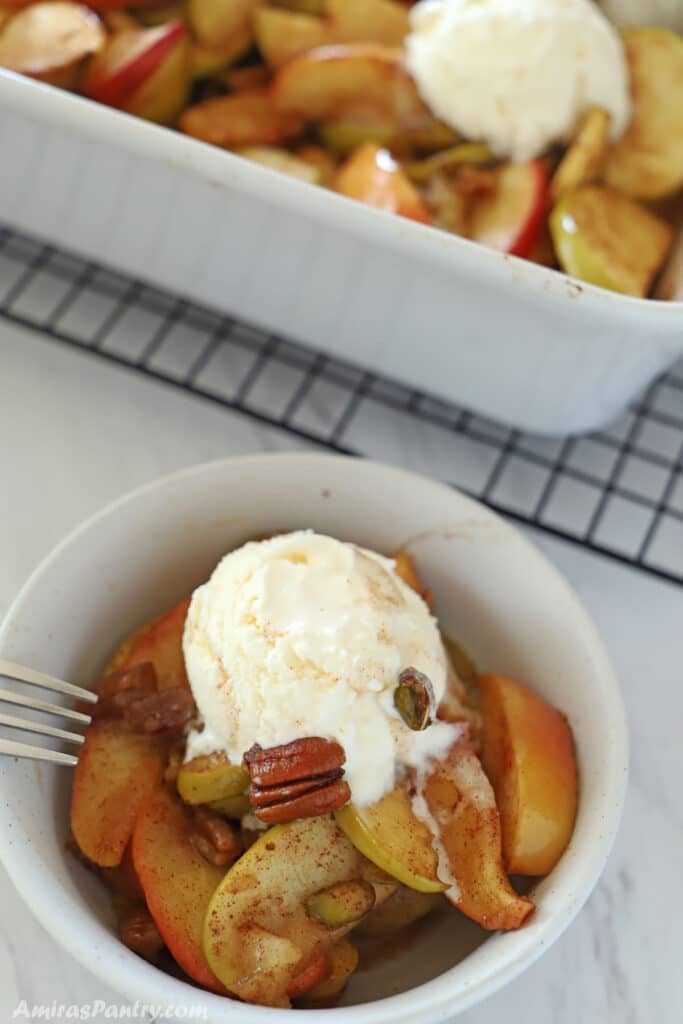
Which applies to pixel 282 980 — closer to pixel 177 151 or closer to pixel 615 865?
pixel 615 865

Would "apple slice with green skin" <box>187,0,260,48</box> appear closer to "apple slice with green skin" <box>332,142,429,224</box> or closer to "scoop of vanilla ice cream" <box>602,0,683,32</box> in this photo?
"apple slice with green skin" <box>332,142,429,224</box>

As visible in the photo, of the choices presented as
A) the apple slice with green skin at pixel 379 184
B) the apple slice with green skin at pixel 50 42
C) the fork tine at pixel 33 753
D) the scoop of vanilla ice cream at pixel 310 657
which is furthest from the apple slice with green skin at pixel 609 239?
the fork tine at pixel 33 753

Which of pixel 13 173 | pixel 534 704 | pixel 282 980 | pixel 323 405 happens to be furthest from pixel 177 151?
pixel 282 980

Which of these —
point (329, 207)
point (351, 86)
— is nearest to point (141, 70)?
point (351, 86)

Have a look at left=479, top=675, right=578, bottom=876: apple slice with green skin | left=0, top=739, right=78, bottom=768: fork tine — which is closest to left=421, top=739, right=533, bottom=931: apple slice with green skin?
left=479, top=675, right=578, bottom=876: apple slice with green skin

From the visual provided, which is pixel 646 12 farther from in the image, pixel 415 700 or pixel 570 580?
pixel 415 700

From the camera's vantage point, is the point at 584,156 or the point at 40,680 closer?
the point at 40,680

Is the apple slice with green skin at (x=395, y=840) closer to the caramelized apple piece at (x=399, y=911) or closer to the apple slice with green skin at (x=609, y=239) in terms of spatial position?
the caramelized apple piece at (x=399, y=911)

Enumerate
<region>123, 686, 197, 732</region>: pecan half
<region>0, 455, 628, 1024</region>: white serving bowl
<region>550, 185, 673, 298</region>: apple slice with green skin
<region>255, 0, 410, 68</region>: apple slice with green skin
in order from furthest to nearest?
1. <region>255, 0, 410, 68</region>: apple slice with green skin
2. <region>550, 185, 673, 298</region>: apple slice with green skin
3. <region>123, 686, 197, 732</region>: pecan half
4. <region>0, 455, 628, 1024</region>: white serving bowl
